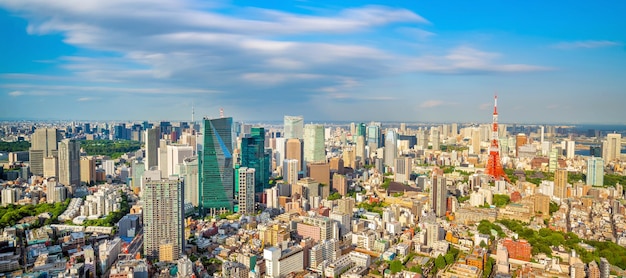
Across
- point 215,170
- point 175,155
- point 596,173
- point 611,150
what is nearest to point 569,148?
point 611,150

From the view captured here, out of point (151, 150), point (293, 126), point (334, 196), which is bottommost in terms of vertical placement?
point (334, 196)

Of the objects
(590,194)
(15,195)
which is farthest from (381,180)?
(15,195)

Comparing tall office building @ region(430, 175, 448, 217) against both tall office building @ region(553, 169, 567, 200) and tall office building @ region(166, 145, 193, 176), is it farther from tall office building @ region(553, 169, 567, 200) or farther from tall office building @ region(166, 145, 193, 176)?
tall office building @ region(166, 145, 193, 176)

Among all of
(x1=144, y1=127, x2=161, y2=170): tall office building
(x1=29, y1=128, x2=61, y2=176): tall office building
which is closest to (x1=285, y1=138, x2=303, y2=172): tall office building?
(x1=144, y1=127, x2=161, y2=170): tall office building

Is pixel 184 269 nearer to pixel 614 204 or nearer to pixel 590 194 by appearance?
pixel 614 204

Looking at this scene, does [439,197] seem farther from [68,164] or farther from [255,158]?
[68,164]
